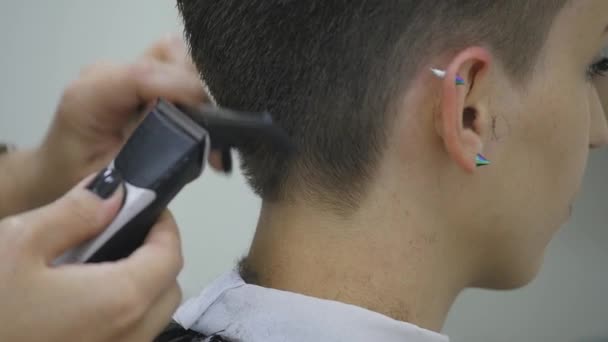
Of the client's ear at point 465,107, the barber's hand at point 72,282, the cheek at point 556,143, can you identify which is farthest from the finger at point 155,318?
the cheek at point 556,143

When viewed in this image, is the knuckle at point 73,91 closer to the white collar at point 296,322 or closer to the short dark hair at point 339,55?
the short dark hair at point 339,55

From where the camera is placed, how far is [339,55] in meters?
0.60

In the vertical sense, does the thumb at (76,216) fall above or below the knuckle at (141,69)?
below

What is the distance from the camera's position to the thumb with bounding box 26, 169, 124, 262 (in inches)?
15.9

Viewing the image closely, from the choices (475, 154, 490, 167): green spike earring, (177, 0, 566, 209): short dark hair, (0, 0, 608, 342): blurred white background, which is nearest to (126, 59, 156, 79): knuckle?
(177, 0, 566, 209): short dark hair

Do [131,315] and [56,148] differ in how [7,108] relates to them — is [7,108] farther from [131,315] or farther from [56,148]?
[131,315]

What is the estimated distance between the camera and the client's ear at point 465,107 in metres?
0.58

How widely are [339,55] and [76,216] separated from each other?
32 cm

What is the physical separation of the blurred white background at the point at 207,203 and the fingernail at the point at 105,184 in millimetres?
922

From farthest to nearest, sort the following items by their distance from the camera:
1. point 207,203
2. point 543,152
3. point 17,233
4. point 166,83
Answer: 1. point 207,203
2. point 543,152
3. point 166,83
4. point 17,233

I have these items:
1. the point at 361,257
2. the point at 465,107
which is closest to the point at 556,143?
the point at 465,107

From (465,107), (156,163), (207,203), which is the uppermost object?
(465,107)

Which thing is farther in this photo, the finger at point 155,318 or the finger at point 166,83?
the finger at point 166,83

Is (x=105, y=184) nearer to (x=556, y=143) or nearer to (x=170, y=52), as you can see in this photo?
(x=170, y=52)
